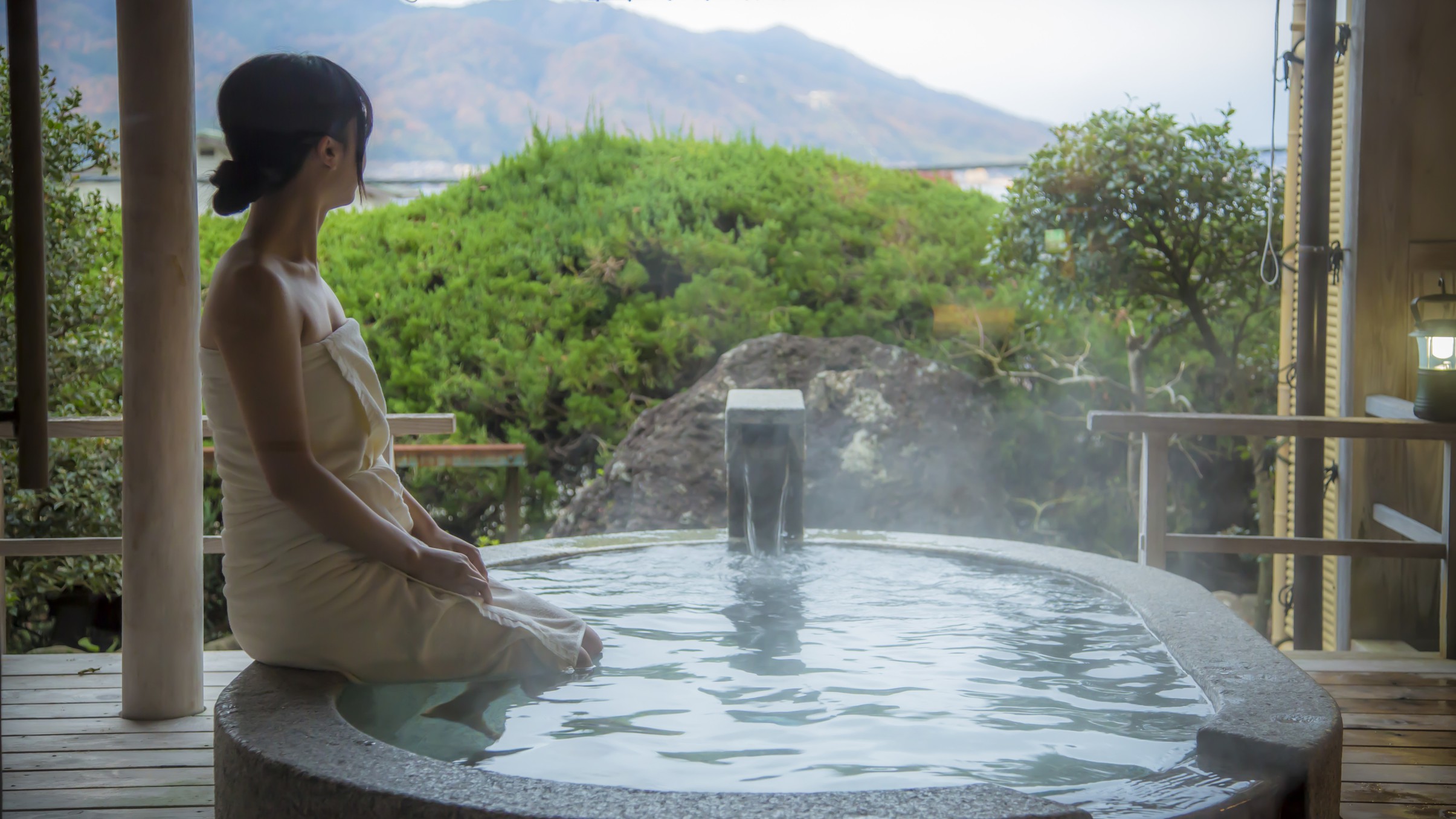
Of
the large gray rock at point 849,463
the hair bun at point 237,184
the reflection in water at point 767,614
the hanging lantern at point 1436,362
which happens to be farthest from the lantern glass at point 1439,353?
the hair bun at point 237,184

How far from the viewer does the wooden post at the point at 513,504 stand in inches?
236

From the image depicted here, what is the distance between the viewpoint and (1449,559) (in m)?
3.49

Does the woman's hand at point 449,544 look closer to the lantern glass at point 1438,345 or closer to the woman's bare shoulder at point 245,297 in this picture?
the woman's bare shoulder at point 245,297

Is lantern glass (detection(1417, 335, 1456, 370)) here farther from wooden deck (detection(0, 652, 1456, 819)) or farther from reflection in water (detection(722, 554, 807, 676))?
reflection in water (detection(722, 554, 807, 676))

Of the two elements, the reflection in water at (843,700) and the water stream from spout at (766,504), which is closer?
the reflection in water at (843,700)

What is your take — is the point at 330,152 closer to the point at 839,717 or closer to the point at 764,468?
the point at 839,717

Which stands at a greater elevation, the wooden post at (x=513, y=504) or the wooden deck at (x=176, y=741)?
the wooden post at (x=513, y=504)

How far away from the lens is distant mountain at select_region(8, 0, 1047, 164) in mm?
7012

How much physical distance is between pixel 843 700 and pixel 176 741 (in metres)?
1.57

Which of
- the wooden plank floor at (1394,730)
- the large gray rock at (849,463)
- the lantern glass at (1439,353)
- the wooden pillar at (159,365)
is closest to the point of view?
the wooden plank floor at (1394,730)

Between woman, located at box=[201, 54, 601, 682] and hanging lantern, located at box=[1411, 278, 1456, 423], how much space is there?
9.43 feet

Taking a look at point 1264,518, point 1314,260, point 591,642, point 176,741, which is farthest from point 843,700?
point 1264,518

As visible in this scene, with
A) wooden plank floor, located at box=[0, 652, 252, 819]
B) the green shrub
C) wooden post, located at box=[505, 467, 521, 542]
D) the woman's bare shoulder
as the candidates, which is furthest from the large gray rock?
the woman's bare shoulder

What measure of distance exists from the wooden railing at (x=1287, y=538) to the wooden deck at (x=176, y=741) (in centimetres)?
32
